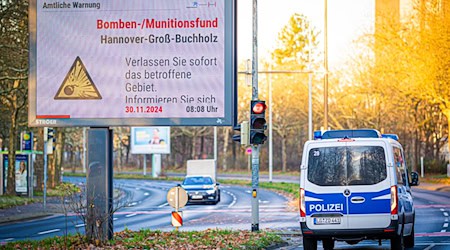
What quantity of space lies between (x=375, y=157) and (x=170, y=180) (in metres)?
66.3

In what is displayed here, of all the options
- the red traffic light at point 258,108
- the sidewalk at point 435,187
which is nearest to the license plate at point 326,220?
the red traffic light at point 258,108

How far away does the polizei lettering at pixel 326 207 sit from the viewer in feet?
53.3

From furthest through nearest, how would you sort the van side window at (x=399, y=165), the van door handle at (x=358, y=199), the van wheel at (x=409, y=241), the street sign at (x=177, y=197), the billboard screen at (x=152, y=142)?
1. the billboard screen at (x=152, y=142)
2. the street sign at (x=177, y=197)
3. the van wheel at (x=409, y=241)
4. the van side window at (x=399, y=165)
5. the van door handle at (x=358, y=199)

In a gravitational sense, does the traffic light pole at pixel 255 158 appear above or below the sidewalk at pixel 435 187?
above

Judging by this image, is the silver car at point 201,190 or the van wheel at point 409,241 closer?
the van wheel at point 409,241

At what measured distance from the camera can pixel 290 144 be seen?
3922 inches

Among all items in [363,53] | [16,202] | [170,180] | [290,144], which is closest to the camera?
[16,202]

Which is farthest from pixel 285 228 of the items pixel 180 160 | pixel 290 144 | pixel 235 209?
pixel 180 160

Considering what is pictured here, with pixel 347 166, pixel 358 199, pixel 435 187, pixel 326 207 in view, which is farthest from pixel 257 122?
pixel 435 187

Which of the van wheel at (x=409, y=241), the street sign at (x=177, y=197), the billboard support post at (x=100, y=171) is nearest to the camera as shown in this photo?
the billboard support post at (x=100, y=171)

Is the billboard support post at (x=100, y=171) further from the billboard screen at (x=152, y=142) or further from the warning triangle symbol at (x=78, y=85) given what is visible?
the billboard screen at (x=152, y=142)

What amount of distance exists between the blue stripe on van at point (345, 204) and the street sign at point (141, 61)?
2.62m

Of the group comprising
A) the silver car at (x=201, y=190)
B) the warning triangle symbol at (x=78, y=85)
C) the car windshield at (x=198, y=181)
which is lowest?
the silver car at (x=201, y=190)

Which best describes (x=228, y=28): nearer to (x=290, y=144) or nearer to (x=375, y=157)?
(x=375, y=157)
